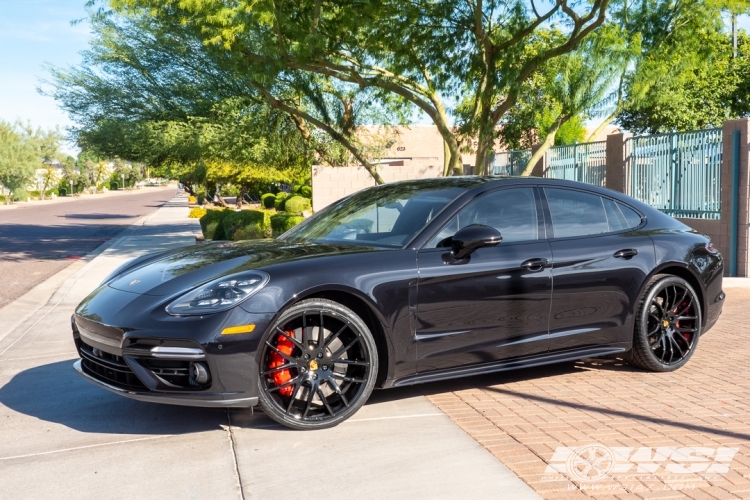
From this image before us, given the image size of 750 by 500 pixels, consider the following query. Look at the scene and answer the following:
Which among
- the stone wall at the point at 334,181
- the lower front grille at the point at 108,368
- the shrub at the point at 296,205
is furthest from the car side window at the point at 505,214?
the shrub at the point at 296,205

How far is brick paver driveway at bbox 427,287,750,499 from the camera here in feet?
13.1

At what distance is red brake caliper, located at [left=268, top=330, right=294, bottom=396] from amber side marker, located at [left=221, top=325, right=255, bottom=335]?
0.82 feet

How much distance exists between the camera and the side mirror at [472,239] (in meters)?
5.13

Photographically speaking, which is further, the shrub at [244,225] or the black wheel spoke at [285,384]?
the shrub at [244,225]

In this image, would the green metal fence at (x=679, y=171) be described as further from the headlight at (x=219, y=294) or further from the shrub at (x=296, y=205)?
the shrub at (x=296, y=205)

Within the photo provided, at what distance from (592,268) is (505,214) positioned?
736 mm

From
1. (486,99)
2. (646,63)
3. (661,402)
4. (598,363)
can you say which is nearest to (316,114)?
(486,99)

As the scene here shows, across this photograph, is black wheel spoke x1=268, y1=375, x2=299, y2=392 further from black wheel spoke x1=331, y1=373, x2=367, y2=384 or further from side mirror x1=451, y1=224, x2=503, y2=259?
side mirror x1=451, y1=224, x2=503, y2=259

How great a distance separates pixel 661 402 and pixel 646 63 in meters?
12.6

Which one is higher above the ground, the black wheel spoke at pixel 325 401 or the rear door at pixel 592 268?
the rear door at pixel 592 268

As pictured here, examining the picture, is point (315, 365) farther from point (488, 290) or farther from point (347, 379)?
point (488, 290)

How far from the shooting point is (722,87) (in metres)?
29.2

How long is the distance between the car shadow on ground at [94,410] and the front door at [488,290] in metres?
1.48

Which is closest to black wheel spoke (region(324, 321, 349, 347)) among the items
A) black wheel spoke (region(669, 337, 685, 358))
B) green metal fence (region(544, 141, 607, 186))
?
black wheel spoke (region(669, 337, 685, 358))
